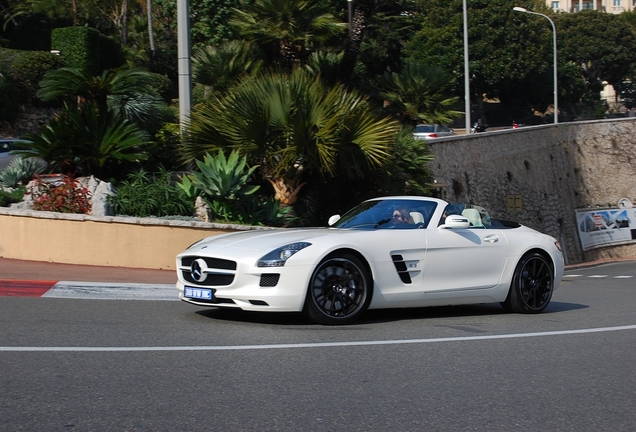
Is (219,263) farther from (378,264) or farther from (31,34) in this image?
(31,34)

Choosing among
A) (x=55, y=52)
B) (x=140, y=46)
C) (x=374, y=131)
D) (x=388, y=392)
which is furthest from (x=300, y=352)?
(x=140, y=46)

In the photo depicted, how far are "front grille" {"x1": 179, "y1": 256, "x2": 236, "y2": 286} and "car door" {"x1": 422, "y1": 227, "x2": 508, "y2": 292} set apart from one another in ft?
→ 7.03

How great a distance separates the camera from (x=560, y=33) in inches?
3130

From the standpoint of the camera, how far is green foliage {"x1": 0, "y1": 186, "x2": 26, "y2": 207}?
14619 mm

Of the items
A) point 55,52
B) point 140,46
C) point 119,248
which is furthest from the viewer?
point 140,46

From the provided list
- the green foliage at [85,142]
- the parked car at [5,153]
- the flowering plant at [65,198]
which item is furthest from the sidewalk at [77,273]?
the parked car at [5,153]

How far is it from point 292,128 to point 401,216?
5.58m

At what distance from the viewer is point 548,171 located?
127 ft

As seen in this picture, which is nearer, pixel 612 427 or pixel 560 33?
pixel 612 427

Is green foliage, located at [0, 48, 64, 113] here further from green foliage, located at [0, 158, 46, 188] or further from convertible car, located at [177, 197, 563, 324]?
convertible car, located at [177, 197, 563, 324]

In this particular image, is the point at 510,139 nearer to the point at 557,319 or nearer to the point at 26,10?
the point at 26,10

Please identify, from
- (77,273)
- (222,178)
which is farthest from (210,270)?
(222,178)

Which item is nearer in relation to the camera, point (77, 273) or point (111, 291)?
point (111, 291)

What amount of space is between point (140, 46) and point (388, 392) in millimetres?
47481
